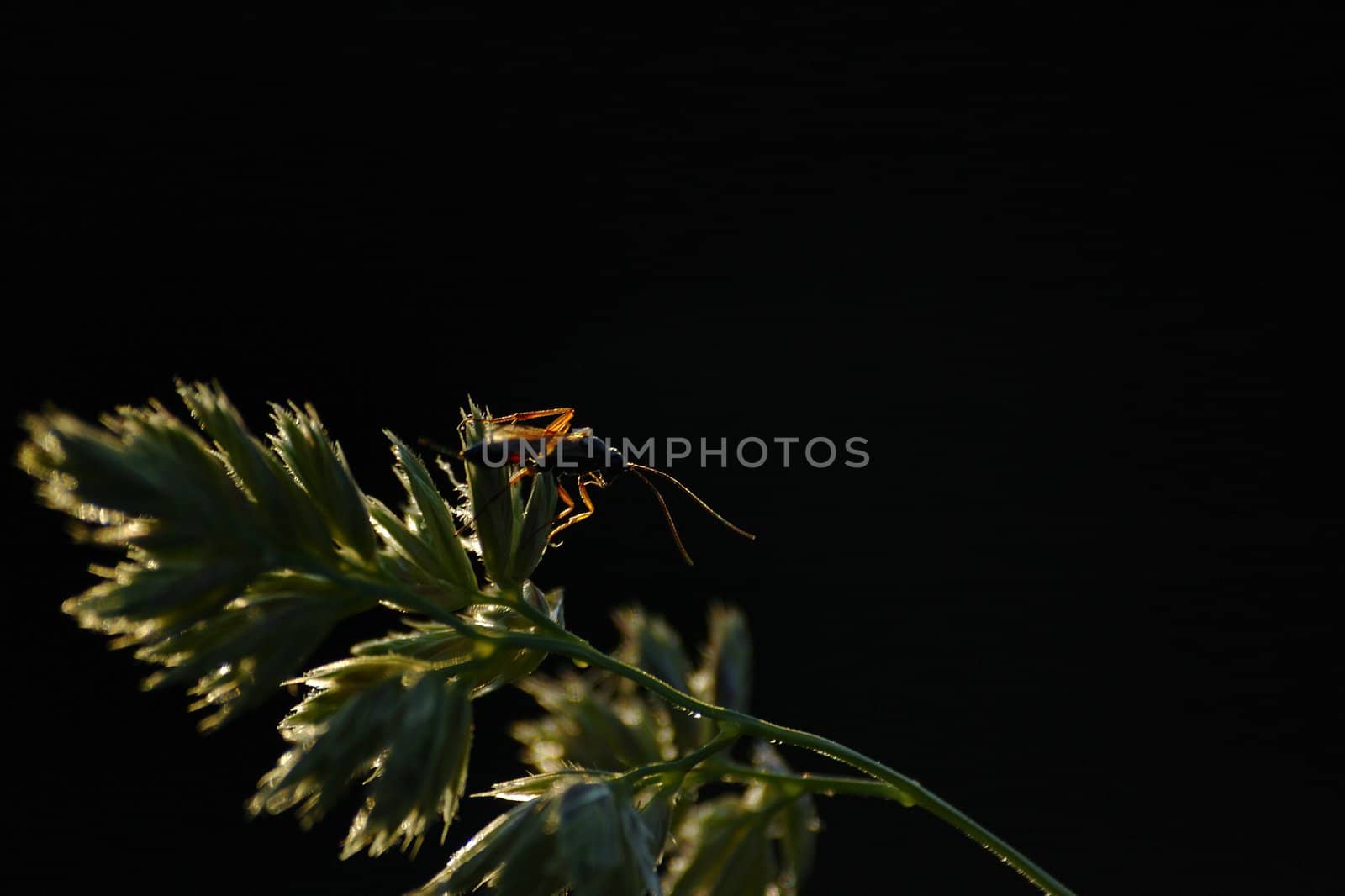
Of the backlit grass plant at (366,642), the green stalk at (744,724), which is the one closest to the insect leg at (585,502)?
the backlit grass plant at (366,642)

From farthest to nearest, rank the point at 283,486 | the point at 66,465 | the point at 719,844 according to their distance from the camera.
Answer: the point at 719,844 → the point at 283,486 → the point at 66,465

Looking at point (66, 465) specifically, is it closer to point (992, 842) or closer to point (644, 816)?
point (644, 816)

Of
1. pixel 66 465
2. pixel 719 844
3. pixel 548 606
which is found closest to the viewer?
pixel 66 465

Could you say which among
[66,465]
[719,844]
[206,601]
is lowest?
[719,844]

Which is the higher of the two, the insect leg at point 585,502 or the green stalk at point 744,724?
the insect leg at point 585,502

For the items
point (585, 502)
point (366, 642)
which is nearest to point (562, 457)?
point (585, 502)

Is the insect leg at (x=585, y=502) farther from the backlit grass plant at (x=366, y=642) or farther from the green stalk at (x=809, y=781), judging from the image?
the green stalk at (x=809, y=781)

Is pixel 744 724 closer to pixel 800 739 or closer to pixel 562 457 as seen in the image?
pixel 800 739

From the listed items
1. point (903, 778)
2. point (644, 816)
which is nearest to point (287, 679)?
point (644, 816)
